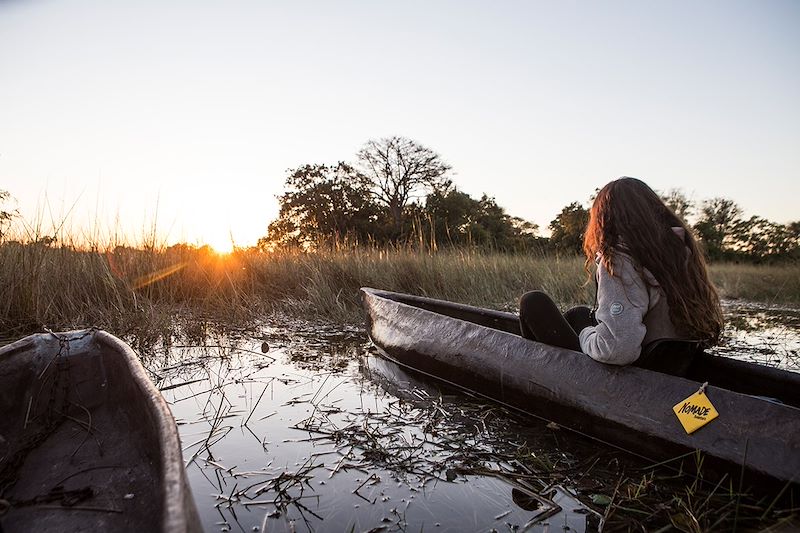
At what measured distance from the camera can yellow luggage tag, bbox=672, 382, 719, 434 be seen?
7.06 feet

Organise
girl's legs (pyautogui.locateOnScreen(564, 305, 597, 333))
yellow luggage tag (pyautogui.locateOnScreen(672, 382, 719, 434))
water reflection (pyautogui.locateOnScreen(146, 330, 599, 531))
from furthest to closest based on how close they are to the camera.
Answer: girl's legs (pyautogui.locateOnScreen(564, 305, 597, 333))
yellow luggage tag (pyautogui.locateOnScreen(672, 382, 719, 434))
water reflection (pyautogui.locateOnScreen(146, 330, 599, 531))

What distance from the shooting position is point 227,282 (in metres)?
7.20

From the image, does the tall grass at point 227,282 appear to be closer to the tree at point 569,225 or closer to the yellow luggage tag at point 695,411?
the yellow luggage tag at point 695,411

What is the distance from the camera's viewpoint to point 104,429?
7.40 ft

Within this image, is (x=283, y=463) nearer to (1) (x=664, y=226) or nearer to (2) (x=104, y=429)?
(2) (x=104, y=429)

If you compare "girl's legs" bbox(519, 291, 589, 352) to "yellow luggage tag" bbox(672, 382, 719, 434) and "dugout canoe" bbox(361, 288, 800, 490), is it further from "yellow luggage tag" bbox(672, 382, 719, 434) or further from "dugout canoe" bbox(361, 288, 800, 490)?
"yellow luggage tag" bbox(672, 382, 719, 434)

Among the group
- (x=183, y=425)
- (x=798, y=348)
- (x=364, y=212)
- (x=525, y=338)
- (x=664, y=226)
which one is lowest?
(x=798, y=348)

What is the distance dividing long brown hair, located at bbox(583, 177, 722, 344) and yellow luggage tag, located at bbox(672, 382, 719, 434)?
15.2 inches

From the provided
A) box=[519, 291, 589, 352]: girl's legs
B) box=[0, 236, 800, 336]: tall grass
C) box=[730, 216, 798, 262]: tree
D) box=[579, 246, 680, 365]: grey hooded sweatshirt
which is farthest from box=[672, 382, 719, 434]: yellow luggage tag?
box=[730, 216, 798, 262]: tree

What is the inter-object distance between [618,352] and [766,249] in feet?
100

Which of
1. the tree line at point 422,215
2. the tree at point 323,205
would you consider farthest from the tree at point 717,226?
the tree at point 323,205

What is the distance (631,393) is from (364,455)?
1.36 meters

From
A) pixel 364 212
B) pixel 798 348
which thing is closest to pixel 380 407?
pixel 798 348

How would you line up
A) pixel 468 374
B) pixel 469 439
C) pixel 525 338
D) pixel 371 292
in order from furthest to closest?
pixel 371 292 → pixel 468 374 → pixel 525 338 → pixel 469 439
